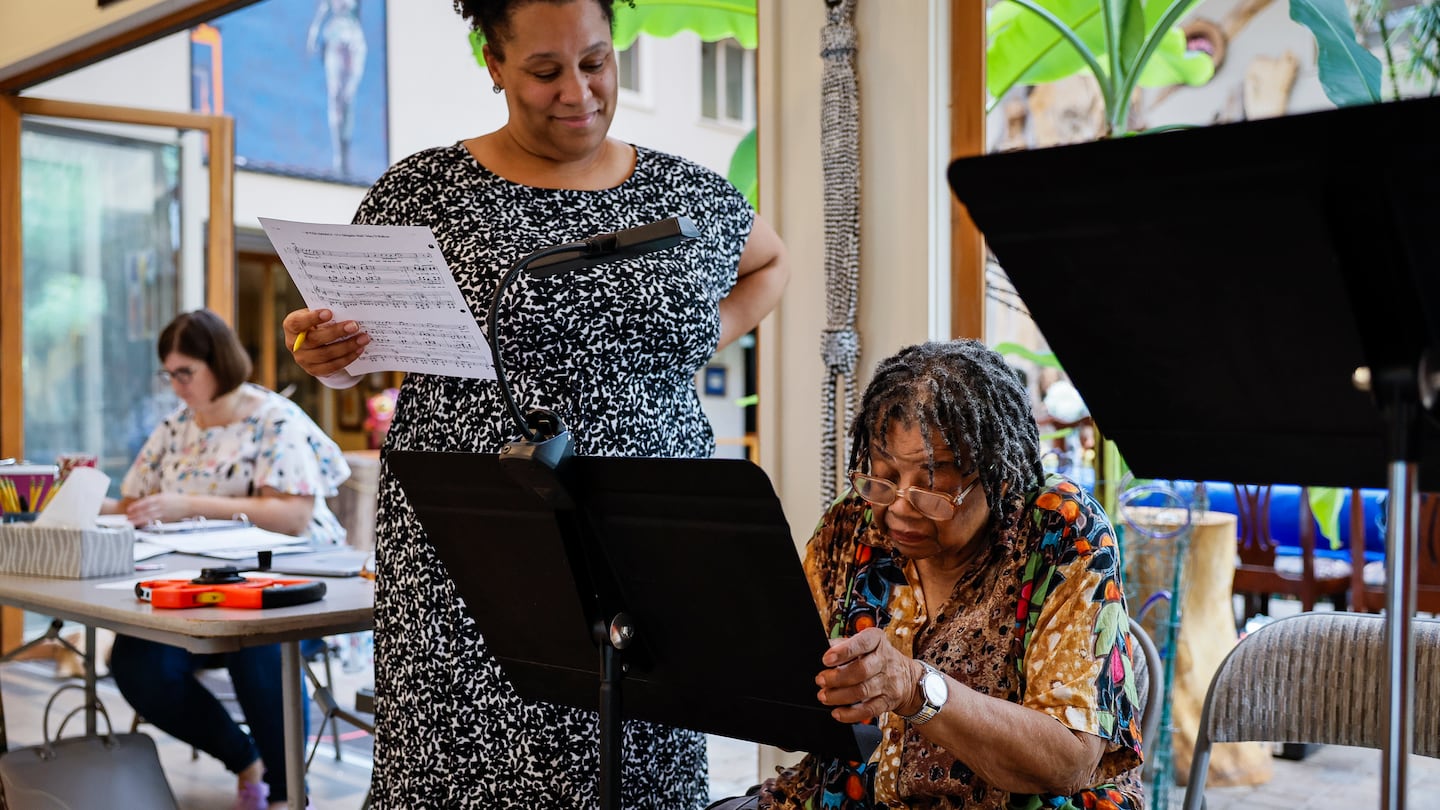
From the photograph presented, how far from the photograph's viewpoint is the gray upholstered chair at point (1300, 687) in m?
1.81

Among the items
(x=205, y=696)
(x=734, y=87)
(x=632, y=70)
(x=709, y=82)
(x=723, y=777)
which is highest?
(x=632, y=70)

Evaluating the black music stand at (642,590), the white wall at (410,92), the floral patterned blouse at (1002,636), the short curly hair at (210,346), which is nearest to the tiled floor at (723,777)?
the short curly hair at (210,346)

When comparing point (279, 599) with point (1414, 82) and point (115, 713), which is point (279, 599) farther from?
point (115, 713)

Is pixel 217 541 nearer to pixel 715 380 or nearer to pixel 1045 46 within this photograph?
pixel 1045 46

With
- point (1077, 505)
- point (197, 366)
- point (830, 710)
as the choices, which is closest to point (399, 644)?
point (830, 710)

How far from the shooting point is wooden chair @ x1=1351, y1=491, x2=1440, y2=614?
396cm

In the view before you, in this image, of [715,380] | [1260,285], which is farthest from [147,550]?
[715,380]

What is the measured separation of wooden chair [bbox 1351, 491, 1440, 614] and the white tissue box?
3.48 metres

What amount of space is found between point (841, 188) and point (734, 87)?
305 cm

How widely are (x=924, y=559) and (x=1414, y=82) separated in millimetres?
1362

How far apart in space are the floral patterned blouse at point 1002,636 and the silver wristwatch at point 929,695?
16cm

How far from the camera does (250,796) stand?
3.53 meters

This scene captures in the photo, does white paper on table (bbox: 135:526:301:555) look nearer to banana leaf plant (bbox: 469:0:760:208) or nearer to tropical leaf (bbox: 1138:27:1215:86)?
banana leaf plant (bbox: 469:0:760:208)

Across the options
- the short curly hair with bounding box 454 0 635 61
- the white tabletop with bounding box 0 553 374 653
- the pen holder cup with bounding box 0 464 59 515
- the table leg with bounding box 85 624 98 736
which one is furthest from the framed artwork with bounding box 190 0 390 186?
the short curly hair with bounding box 454 0 635 61
